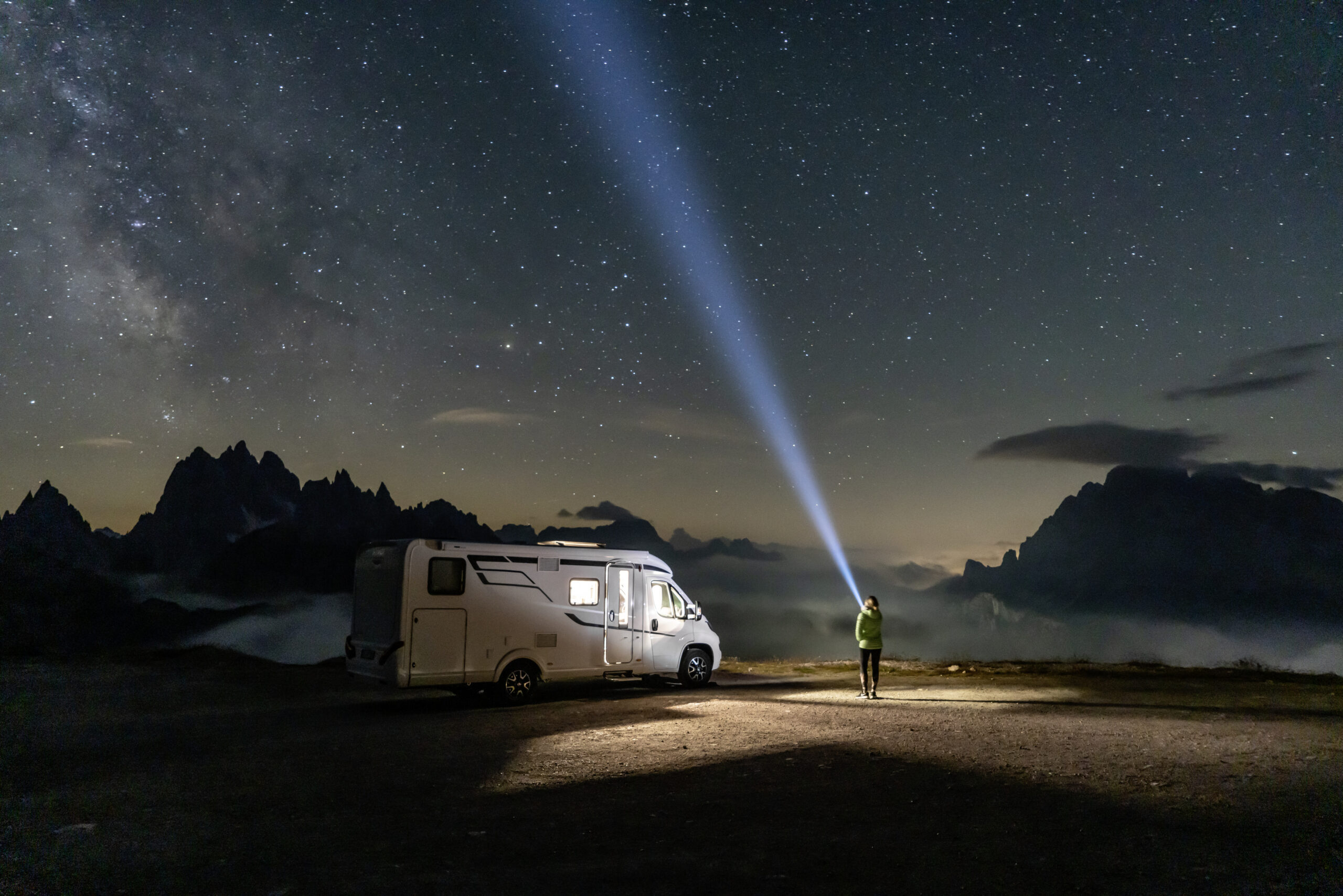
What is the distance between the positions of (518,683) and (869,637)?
21.4 ft

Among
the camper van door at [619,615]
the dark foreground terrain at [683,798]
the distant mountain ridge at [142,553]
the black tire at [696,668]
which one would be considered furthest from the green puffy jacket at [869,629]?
the distant mountain ridge at [142,553]

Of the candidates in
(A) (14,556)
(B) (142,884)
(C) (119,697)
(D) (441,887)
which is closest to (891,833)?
(D) (441,887)

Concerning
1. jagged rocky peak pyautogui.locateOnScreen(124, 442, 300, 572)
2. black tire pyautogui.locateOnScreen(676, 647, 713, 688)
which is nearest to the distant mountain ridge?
jagged rocky peak pyautogui.locateOnScreen(124, 442, 300, 572)

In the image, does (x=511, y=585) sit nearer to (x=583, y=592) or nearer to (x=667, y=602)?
(x=583, y=592)

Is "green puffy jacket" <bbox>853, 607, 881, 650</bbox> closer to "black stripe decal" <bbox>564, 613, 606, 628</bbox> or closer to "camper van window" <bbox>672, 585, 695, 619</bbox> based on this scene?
"camper van window" <bbox>672, 585, 695, 619</bbox>

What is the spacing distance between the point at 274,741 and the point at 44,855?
206 inches

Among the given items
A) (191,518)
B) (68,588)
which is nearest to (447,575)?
(68,588)

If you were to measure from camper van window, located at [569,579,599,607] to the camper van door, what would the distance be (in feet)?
0.95

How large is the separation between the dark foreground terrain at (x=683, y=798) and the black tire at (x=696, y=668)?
2.70 metres

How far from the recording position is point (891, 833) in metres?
6.19

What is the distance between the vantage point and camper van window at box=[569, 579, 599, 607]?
1565cm

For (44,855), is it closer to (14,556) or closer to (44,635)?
(44,635)

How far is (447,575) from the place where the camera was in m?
14.0

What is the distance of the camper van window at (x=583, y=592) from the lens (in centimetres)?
1565
